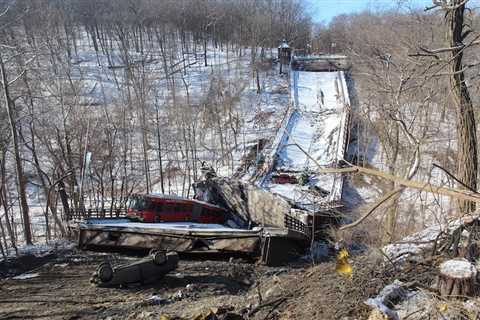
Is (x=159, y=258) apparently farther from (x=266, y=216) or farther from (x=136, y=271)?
(x=266, y=216)

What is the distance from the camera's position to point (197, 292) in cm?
941

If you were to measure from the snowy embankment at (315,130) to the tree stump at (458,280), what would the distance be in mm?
16109

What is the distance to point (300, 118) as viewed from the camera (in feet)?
124

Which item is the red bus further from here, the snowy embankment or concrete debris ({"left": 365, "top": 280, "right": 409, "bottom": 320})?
concrete debris ({"left": 365, "top": 280, "right": 409, "bottom": 320})

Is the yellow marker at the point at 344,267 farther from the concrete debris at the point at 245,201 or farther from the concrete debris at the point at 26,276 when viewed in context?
the concrete debris at the point at 245,201

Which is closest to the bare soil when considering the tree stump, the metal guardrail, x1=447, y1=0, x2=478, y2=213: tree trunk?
the tree stump

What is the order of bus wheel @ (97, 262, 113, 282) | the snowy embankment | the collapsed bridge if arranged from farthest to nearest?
the snowy embankment → the collapsed bridge → bus wheel @ (97, 262, 113, 282)

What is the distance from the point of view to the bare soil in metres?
6.12

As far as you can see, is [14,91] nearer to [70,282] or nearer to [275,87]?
[70,282]

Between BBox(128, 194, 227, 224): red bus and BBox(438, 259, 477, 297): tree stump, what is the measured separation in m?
12.4

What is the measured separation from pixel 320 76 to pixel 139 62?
22318 mm

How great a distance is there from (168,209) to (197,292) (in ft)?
24.8

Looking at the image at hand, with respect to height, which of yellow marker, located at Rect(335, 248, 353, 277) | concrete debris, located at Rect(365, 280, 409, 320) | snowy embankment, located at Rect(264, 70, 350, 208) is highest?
concrete debris, located at Rect(365, 280, 409, 320)

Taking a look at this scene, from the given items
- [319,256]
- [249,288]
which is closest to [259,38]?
[319,256]
